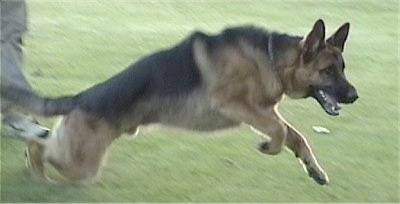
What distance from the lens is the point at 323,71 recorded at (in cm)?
579

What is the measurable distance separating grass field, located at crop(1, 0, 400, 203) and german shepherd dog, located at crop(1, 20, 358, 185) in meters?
0.23

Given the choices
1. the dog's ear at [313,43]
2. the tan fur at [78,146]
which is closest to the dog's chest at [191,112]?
the tan fur at [78,146]

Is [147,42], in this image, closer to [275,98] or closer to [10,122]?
[10,122]

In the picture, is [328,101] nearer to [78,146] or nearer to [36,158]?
[78,146]

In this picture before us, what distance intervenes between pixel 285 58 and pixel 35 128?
1.71 metres

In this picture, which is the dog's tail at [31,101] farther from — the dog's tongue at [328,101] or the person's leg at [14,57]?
the dog's tongue at [328,101]

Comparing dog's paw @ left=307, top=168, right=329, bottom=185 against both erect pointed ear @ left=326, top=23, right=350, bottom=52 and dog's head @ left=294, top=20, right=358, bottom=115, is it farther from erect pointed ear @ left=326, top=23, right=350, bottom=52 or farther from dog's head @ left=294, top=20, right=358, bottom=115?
erect pointed ear @ left=326, top=23, right=350, bottom=52

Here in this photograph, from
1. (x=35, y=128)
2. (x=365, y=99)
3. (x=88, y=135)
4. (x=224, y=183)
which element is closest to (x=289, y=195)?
(x=224, y=183)

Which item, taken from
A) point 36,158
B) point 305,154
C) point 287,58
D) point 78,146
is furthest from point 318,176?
point 36,158

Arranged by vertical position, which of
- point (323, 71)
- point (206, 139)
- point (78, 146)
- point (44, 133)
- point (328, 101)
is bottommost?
point (206, 139)

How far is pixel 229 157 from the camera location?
21.4 feet

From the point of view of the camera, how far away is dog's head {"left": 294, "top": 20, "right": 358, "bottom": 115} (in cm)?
575

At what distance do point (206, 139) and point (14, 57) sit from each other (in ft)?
4.78

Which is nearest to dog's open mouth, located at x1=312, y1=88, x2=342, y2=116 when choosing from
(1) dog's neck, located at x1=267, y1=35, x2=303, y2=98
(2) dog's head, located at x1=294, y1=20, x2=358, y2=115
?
(2) dog's head, located at x1=294, y1=20, x2=358, y2=115
